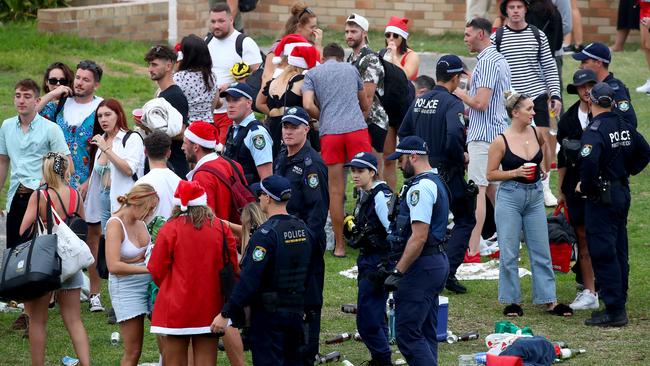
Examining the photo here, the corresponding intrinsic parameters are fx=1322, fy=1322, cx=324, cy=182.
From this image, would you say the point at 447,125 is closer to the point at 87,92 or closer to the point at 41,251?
the point at 87,92

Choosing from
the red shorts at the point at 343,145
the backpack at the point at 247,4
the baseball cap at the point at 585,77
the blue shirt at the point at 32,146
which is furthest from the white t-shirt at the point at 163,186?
the backpack at the point at 247,4

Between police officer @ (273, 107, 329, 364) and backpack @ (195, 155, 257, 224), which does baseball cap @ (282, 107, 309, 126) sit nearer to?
police officer @ (273, 107, 329, 364)

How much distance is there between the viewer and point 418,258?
29.7 feet

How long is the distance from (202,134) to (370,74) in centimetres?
369

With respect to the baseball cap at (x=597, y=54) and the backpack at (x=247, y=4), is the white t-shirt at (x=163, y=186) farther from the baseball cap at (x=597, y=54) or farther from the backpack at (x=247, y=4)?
the backpack at (x=247, y=4)

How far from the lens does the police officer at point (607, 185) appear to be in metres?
10.6

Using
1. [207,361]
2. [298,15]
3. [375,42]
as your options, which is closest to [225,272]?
[207,361]

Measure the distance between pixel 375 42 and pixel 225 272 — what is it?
13.1 meters

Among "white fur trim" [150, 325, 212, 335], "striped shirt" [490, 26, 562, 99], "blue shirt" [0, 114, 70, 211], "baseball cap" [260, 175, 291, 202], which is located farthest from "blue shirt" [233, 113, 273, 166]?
"striped shirt" [490, 26, 562, 99]

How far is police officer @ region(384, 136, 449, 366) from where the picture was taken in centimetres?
898

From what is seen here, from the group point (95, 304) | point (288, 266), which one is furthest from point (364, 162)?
point (95, 304)

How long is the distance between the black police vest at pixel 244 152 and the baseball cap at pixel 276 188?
1.85m

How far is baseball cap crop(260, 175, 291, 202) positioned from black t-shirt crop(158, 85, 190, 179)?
8.61 feet

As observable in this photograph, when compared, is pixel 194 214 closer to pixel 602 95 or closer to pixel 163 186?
pixel 163 186
